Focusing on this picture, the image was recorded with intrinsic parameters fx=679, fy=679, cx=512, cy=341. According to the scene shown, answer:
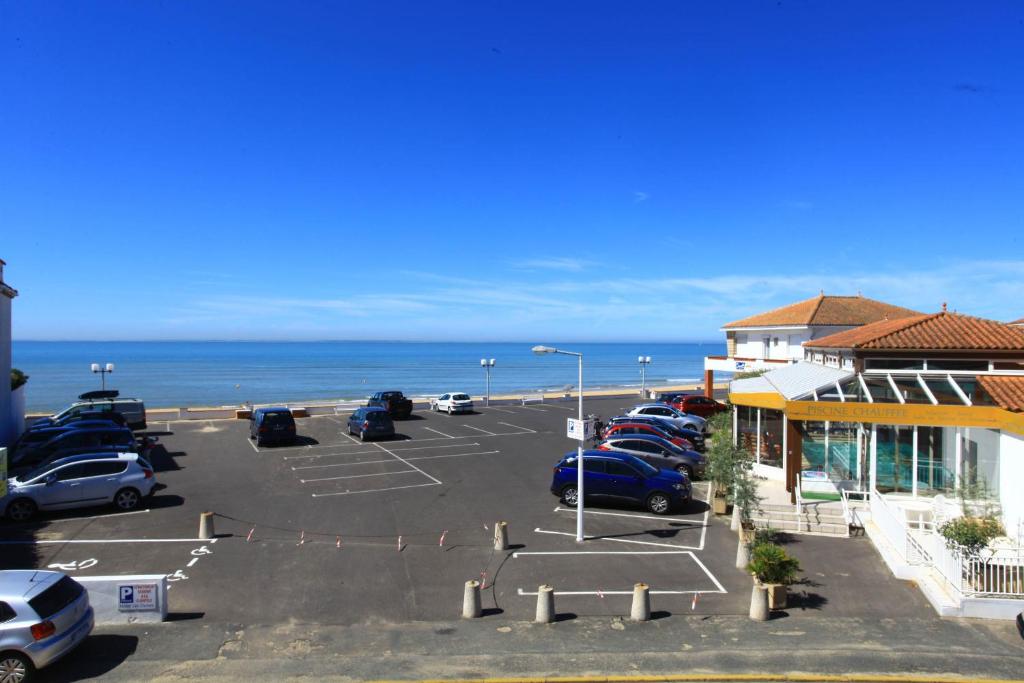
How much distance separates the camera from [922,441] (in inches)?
736

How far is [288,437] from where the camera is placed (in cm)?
3098

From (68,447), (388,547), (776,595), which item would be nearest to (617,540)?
(776,595)

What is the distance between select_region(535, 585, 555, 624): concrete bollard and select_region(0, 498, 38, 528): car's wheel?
48.3ft

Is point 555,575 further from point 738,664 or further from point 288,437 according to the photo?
point 288,437

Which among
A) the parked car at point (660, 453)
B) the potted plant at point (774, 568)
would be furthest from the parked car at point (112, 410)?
the potted plant at point (774, 568)

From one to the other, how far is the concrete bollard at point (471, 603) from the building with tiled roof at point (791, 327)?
29.9 metres

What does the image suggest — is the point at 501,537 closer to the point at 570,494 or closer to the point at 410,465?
the point at 570,494

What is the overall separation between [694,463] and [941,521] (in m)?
9.79

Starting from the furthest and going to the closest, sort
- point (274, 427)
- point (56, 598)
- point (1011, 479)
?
1. point (274, 427)
2. point (1011, 479)
3. point (56, 598)

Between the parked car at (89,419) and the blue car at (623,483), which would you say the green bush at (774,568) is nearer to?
the blue car at (623,483)

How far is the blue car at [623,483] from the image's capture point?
64.0ft

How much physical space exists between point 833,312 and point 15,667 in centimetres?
3946

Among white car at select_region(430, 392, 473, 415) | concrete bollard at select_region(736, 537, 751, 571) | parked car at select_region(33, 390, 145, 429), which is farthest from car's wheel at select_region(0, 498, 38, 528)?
white car at select_region(430, 392, 473, 415)

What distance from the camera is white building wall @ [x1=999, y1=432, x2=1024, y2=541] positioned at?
51.0ft
